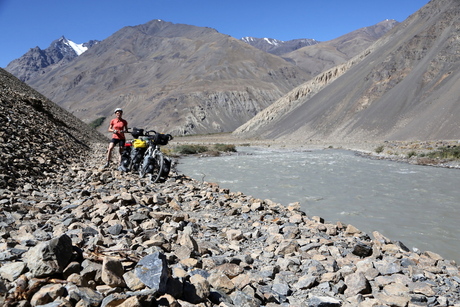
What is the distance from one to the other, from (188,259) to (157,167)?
5452 millimetres

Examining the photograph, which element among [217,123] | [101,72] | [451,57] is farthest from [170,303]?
[101,72]

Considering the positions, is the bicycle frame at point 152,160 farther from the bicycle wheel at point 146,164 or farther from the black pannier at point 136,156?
the black pannier at point 136,156

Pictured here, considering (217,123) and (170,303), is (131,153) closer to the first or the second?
(170,303)

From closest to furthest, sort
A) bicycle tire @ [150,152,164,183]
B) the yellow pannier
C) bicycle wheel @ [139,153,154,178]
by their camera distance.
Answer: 1. bicycle tire @ [150,152,164,183]
2. bicycle wheel @ [139,153,154,178]
3. the yellow pannier

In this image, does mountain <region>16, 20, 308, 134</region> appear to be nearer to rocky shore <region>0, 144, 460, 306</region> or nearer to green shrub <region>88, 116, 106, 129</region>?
green shrub <region>88, 116, 106, 129</region>

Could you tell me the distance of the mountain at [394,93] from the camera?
43.2 m

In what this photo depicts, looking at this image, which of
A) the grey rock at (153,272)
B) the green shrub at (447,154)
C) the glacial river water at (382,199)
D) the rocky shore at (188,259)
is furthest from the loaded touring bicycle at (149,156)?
the green shrub at (447,154)

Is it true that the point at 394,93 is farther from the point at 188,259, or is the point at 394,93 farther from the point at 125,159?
the point at 188,259

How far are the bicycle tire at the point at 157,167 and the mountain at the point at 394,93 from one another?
37.4 meters

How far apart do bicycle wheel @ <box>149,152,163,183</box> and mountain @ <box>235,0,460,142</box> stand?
37.4 metres

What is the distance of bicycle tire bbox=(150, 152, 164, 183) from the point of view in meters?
8.35

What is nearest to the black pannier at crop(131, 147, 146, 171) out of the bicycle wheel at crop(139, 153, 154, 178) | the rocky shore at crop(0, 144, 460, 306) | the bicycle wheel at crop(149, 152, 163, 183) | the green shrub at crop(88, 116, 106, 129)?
the bicycle wheel at crop(139, 153, 154, 178)

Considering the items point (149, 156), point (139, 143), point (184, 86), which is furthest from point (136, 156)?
point (184, 86)

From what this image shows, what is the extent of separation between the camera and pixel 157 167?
28.1ft
